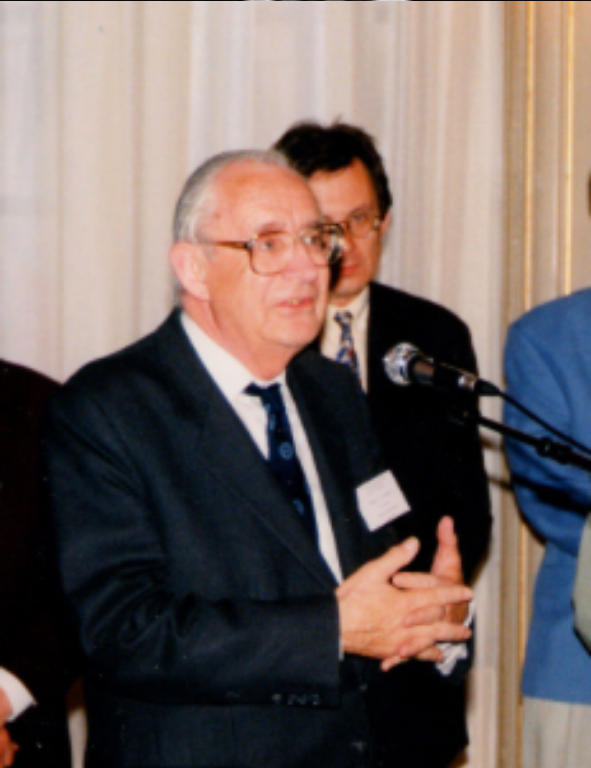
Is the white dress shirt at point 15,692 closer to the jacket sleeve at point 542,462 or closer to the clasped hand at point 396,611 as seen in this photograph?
the clasped hand at point 396,611

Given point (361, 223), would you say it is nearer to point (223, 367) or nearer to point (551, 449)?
point (223, 367)

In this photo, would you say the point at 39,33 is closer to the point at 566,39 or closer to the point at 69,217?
the point at 69,217

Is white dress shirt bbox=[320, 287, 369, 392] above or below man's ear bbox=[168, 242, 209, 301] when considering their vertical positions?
below

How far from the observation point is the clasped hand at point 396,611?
1.87 meters

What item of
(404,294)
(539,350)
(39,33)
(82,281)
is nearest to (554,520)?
(539,350)

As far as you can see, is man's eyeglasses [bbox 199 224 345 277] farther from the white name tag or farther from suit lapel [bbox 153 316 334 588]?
the white name tag

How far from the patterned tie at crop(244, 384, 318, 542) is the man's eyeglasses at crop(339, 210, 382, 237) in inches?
32.6

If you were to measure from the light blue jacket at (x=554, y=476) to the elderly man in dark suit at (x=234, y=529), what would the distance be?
0.53 meters

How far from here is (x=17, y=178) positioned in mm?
3053

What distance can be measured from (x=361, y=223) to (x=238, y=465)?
1.15 metres

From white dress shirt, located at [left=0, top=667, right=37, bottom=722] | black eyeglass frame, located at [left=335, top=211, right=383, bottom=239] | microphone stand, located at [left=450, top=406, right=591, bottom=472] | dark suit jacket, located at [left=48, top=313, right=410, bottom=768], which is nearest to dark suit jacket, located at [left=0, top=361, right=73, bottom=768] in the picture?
white dress shirt, located at [left=0, top=667, right=37, bottom=722]

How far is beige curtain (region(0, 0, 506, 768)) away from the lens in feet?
10.0

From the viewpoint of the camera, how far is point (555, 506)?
259 cm

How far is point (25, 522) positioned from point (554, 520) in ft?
4.24
